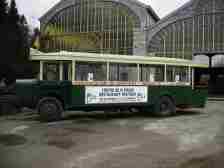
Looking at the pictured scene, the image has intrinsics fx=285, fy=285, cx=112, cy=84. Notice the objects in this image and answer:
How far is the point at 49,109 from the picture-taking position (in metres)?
11.6

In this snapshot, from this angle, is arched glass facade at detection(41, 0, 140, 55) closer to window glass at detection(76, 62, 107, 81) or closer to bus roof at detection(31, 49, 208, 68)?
bus roof at detection(31, 49, 208, 68)

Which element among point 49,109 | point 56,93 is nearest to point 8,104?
point 49,109

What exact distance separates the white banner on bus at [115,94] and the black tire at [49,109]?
1.21 meters

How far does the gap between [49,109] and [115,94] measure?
9.52 feet

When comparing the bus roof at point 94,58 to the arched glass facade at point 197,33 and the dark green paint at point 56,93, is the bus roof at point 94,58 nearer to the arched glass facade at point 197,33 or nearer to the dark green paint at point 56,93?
the dark green paint at point 56,93

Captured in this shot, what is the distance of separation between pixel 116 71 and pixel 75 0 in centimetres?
3247

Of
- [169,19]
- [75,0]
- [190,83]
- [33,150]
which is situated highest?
[75,0]

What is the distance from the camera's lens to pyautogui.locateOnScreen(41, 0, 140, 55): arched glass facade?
38987mm

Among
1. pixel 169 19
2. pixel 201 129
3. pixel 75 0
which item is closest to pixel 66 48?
pixel 75 0

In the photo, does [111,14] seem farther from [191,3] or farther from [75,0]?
[191,3]

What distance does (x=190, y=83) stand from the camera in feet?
46.9

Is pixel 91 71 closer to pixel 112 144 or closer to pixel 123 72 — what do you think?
pixel 123 72

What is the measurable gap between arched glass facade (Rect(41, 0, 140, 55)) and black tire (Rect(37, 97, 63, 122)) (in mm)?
27786

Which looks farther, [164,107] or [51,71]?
[164,107]
